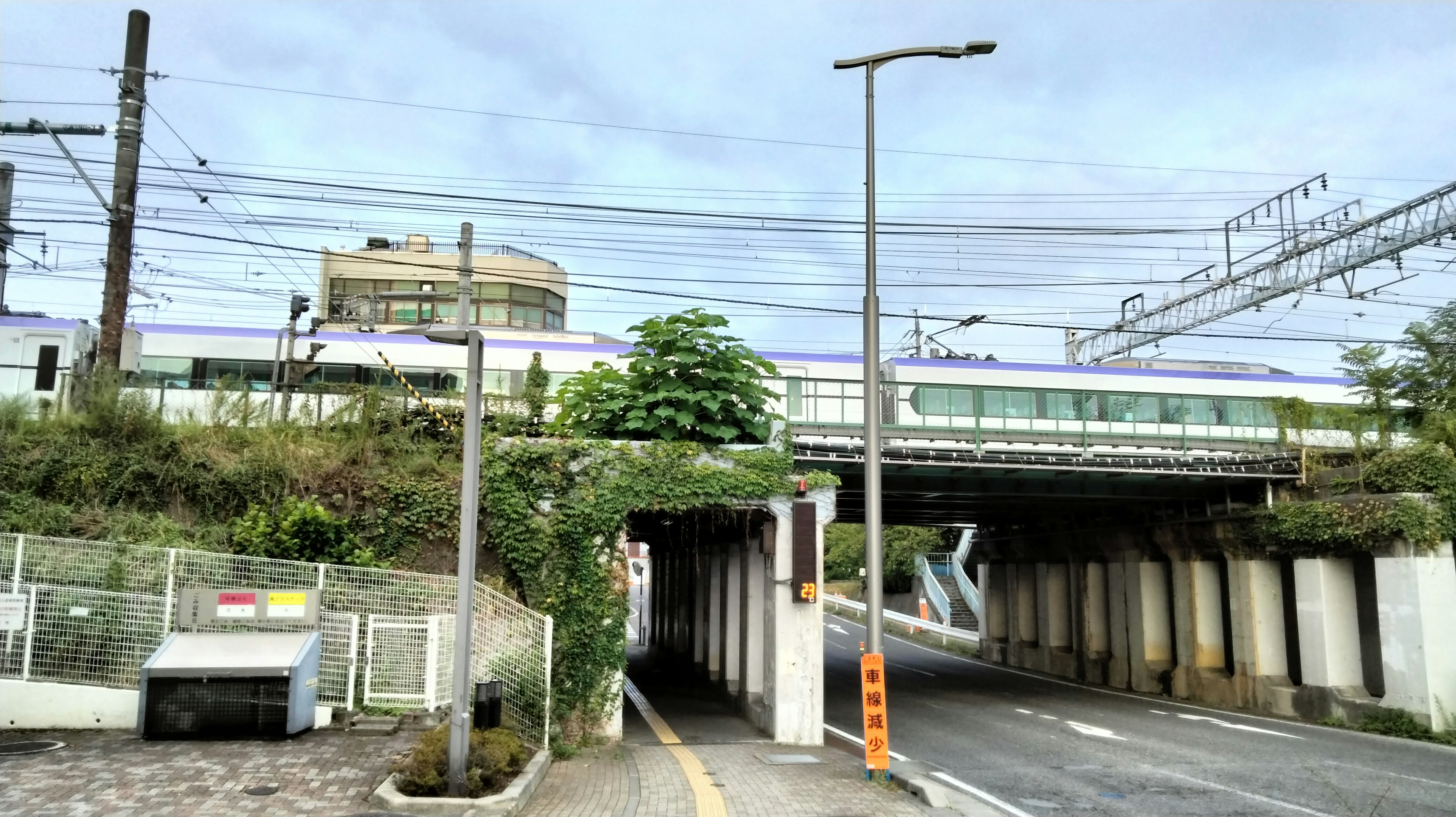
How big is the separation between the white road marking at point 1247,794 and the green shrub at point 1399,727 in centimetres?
761

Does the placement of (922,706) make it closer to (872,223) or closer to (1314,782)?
(1314,782)

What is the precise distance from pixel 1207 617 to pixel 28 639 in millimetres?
25290

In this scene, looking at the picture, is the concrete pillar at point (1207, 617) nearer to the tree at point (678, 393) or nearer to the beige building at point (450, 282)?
the tree at point (678, 393)

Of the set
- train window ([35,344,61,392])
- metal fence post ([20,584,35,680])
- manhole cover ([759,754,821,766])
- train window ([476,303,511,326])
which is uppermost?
train window ([476,303,511,326])

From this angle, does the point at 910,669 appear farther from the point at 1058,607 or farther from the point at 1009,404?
the point at 1009,404

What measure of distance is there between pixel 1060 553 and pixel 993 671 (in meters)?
4.77

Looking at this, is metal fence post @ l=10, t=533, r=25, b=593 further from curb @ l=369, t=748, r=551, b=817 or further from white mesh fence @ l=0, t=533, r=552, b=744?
curb @ l=369, t=748, r=551, b=817

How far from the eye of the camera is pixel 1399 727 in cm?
1892

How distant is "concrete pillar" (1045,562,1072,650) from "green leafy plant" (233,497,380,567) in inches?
983

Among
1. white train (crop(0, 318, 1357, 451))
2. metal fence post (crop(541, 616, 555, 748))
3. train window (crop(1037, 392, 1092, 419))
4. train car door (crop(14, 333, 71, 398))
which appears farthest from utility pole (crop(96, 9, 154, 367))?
train window (crop(1037, 392, 1092, 419))

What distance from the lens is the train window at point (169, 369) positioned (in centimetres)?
2527

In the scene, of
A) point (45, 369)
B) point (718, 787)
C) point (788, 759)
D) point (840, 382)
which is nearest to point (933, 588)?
point (840, 382)

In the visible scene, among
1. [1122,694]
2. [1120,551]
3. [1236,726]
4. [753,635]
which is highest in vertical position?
[1120,551]

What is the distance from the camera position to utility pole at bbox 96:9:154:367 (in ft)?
55.8
